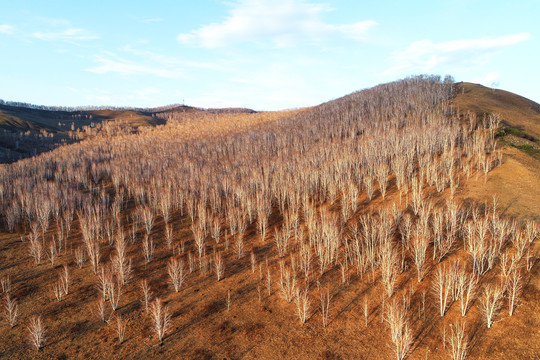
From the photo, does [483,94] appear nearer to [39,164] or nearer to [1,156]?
[39,164]

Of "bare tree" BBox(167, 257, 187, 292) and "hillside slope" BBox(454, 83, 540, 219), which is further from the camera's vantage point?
"hillside slope" BBox(454, 83, 540, 219)

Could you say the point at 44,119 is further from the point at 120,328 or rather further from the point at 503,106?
the point at 503,106

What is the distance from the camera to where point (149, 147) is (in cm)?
11100

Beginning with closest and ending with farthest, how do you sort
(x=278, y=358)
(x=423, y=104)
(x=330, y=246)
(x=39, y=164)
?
(x=278, y=358) → (x=330, y=246) → (x=39, y=164) → (x=423, y=104)

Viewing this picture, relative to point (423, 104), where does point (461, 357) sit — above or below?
below

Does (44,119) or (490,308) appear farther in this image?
(44,119)

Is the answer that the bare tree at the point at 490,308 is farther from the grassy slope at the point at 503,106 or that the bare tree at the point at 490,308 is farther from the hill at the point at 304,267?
the grassy slope at the point at 503,106

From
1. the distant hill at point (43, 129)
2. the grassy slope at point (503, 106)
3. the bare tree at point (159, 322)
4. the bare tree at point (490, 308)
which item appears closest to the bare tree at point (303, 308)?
the bare tree at point (159, 322)

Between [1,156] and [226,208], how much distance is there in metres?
99.0

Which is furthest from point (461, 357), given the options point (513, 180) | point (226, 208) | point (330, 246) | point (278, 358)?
point (226, 208)

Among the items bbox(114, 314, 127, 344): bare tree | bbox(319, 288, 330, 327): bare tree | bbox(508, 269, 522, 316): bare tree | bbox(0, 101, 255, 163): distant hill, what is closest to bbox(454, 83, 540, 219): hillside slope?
bbox(508, 269, 522, 316): bare tree

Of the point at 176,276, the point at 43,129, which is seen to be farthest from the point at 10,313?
the point at 43,129

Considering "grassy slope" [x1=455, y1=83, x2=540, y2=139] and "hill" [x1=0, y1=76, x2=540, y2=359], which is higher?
"grassy slope" [x1=455, y1=83, x2=540, y2=139]

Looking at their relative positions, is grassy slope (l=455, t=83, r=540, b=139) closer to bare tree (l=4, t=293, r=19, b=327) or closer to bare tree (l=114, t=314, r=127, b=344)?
bare tree (l=114, t=314, r=127, b=344)
